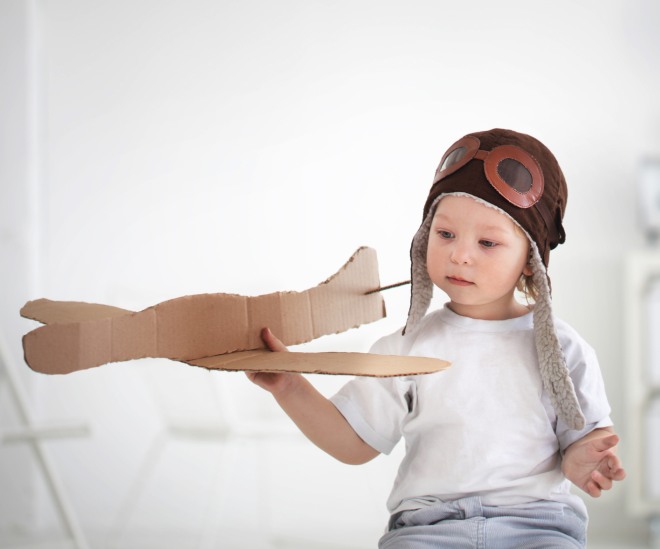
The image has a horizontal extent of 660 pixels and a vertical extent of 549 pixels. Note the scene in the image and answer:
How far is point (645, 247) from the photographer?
2266 millimetres

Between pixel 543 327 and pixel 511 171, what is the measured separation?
0.17 metres

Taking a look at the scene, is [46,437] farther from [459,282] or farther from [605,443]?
[605,443]

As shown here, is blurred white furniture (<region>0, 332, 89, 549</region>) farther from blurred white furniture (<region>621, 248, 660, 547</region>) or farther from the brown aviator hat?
blurred white furniture (<region>621, 248, 660, 547</region>)

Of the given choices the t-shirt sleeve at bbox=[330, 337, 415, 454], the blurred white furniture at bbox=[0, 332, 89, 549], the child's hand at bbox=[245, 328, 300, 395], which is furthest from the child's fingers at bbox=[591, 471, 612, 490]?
the blurred white furniture at bbox=[0, 332, 89, 549]

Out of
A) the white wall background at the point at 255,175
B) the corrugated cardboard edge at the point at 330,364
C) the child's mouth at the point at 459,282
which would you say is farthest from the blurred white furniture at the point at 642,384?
the corrugated cardboard edge at the point at 330,364

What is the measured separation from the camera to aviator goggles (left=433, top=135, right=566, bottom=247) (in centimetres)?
87

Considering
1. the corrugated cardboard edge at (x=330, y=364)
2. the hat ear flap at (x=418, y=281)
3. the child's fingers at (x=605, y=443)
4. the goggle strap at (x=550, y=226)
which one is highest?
the goggle strap at (x=550, y=226)

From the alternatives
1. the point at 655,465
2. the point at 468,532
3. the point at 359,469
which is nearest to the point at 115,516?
the point at 359,469

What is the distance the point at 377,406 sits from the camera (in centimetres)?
93

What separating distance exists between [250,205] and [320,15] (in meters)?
0.53

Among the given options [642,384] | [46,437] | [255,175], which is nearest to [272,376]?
[46,437]

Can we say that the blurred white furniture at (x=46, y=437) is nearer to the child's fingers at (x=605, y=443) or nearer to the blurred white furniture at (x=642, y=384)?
the child's fingers at (x=605, y=443)

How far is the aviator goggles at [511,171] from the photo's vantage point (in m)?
0.87

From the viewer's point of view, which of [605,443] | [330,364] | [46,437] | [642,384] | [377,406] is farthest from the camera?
[642,384]
